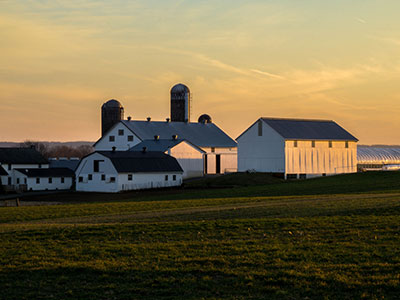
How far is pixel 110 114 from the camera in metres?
106

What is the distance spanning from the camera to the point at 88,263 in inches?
612

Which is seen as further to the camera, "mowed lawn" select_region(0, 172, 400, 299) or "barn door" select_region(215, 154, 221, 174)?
"barn door" select_region(215, 154, 221, 174)

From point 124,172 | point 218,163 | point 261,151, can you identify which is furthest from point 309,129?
point 124,172

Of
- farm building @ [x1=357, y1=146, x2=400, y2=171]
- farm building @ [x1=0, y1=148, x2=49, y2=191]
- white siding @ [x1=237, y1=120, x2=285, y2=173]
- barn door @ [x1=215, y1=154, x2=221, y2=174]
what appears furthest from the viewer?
farm building @ [x1=357, y1=146, x2=400, y2=171]

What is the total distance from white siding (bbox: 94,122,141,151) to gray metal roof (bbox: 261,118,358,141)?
22493 millimetres

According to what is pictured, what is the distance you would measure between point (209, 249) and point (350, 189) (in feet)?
132

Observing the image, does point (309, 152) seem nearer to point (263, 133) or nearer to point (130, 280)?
point (263, 133)

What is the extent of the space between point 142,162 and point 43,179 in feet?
53.9

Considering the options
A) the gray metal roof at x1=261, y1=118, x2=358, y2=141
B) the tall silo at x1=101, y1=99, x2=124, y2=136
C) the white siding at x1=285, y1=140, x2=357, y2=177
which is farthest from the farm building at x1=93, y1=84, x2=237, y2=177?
the white siding at x1=285, y1=140, x2=357, y2=177

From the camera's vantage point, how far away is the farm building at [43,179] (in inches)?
3219

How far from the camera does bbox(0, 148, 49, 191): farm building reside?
85.0 metres

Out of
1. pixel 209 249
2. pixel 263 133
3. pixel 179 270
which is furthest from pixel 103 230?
pixel 263 133

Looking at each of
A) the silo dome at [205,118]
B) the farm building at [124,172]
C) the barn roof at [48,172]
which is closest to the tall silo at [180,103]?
the silo dome at [205,118]

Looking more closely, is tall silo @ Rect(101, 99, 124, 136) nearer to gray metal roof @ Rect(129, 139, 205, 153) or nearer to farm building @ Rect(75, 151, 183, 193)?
gray metal roof @ Rect(129, 139, 205, 153)
